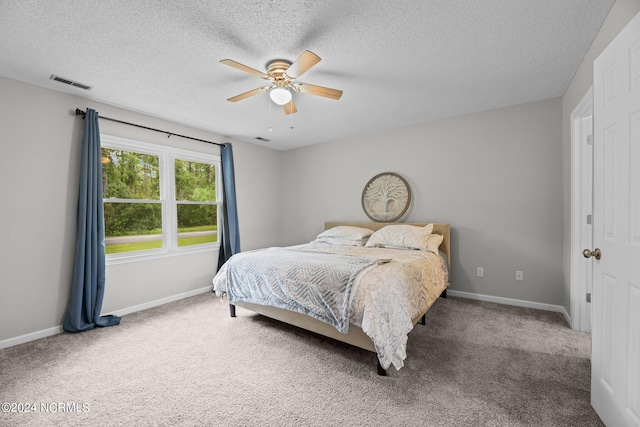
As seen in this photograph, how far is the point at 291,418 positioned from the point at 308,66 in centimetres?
231

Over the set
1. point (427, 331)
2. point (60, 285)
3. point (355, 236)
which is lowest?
point (427, 331)

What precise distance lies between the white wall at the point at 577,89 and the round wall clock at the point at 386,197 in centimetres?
171

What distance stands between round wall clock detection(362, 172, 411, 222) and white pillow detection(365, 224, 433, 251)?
18.5 inches

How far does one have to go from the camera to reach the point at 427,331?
2.58m

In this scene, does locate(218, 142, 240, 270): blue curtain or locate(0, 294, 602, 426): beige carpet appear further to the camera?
locate(218, 142, 240, 270): blue curtain

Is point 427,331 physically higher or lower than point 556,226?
lower

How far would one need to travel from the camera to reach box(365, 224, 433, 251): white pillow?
3.26 meters

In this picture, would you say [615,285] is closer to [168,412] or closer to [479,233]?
[479,233]

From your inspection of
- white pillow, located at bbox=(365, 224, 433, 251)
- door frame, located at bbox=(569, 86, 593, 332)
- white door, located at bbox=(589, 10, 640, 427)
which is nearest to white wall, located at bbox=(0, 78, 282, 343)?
white pillow, located at bbox=(365, 224, 433, 251)

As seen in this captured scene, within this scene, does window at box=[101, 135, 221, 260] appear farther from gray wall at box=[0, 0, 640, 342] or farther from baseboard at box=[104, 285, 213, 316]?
baseboard at box=[104, 285, 213, 316]

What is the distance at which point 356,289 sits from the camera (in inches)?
77.7

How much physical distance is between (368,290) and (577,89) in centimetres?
267

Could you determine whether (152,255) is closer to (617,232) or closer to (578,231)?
(617,232)

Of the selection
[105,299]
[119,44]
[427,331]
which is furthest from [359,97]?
A: [105,299]
